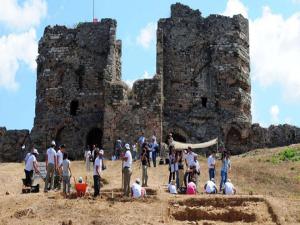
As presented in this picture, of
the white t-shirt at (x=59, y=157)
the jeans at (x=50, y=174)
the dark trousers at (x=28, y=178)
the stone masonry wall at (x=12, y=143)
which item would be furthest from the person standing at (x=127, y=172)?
the stone masonry wall at (x=12, y=143)

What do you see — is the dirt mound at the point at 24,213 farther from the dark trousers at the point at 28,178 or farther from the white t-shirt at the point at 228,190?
the white t-shirt at the point at 228,190

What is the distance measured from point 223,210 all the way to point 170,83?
25973 millimetres

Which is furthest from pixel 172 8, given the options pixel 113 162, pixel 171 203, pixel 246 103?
pixel 171 203

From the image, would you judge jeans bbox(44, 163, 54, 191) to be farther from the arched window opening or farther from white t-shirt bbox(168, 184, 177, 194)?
the arched window opening

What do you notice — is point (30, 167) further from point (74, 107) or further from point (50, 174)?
point (74, 107)

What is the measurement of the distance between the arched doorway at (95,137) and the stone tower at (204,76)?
510 centimetres

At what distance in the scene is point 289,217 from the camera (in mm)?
19953

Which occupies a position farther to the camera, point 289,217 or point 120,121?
point 120,121

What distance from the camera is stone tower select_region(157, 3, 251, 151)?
147 feet

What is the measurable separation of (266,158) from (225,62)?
10988 millimetres

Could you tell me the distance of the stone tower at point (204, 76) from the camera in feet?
147

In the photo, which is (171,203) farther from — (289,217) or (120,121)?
(120,121)

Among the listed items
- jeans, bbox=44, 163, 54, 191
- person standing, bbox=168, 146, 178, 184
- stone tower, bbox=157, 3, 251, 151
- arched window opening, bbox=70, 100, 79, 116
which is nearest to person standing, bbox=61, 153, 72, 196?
jeans, bbox=44, 163, 54, 191

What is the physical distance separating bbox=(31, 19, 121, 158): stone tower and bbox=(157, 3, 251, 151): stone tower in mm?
4060
